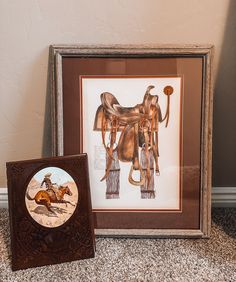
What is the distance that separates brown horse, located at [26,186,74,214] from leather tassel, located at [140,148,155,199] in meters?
0.23

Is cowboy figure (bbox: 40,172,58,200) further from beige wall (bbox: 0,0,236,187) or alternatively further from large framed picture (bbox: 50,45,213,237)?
beige wall (bbox: 0,0,236,187)

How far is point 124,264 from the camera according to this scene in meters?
0.90

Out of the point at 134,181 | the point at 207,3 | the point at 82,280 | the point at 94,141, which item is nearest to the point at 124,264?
the point at 82,280

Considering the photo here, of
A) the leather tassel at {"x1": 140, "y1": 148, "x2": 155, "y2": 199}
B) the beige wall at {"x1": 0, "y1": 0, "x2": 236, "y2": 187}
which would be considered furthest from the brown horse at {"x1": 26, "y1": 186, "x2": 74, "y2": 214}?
the beige wall at {"x1": 0, "y1": 0, "x2": 236, "y2": 187}

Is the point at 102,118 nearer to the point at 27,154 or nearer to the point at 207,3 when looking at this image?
the point at 27,154

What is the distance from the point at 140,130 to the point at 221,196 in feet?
1.32

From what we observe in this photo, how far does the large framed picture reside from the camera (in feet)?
3.39

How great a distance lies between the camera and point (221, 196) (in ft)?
3.99

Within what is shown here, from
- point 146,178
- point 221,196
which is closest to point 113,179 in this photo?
point 146,178

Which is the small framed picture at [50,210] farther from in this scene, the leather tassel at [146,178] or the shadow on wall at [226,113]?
the shadow on wall at [226,113]

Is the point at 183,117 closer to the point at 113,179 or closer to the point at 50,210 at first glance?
the point at 113,179

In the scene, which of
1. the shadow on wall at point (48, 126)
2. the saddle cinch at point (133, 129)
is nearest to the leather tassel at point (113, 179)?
the saddle cinch at point (133, 129)

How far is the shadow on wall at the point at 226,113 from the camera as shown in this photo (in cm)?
110

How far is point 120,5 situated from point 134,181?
53 centimetres
